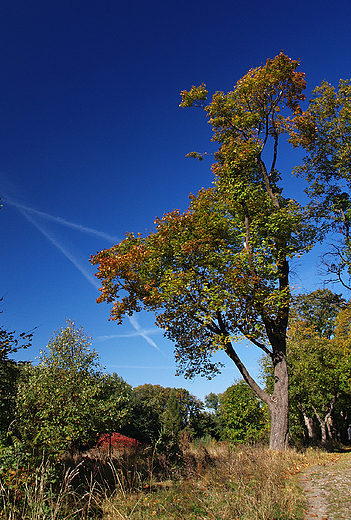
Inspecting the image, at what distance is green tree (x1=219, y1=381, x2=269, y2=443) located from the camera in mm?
19641

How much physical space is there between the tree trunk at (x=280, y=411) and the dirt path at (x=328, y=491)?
1608 mm

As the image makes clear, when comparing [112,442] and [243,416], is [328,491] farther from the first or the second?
[243,416]

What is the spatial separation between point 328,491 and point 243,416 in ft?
49.6

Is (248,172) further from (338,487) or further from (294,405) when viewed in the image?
(294,405)

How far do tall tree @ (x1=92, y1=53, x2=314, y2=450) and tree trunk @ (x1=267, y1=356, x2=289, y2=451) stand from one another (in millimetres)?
31

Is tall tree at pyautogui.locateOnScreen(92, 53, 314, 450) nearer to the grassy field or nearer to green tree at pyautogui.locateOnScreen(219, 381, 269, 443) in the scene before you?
the grassy field

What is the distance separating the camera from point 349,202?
1320cm

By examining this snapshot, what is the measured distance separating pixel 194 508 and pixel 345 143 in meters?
14.1

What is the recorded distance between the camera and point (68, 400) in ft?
31.8

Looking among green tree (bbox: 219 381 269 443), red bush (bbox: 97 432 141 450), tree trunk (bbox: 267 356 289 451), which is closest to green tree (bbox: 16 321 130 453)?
red bush (bbox: 97 432 141 450)

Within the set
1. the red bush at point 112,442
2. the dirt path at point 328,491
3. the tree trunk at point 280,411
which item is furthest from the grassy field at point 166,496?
the red bush at point 112,442

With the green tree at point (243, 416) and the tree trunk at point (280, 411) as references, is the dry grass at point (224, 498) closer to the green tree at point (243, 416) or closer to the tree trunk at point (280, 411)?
the tree trunk at point (280, 411)

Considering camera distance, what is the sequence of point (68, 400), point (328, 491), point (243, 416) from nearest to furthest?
point (328, 491)
point (68, 400)
point (243, 416)

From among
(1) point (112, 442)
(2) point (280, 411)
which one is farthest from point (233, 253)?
(1) point (112, 442)
